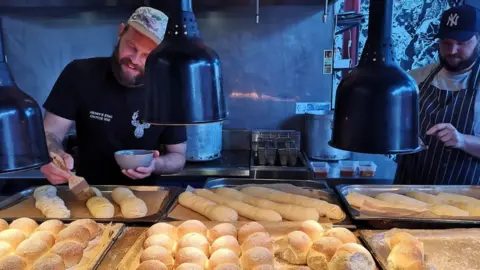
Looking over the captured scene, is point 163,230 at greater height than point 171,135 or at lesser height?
lesser

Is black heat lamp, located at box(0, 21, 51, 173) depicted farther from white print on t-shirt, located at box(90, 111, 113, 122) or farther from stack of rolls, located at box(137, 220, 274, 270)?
white print on t-shirt, located at box(90, 111, 113, 122)

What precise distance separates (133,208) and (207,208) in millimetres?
319

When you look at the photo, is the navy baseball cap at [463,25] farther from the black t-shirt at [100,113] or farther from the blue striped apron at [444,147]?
the black t-shirt at [100,113]

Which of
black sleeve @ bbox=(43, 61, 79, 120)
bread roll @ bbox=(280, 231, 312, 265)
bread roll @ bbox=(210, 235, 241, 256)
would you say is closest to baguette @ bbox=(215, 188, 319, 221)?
bread roll @ bbox=(280, 231, 312, 265)

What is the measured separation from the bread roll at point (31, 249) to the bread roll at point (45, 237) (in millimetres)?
18

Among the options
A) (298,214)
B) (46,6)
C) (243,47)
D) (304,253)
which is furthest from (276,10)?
(304,253)

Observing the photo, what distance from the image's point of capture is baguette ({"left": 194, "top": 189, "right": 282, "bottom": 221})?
5.63 feet

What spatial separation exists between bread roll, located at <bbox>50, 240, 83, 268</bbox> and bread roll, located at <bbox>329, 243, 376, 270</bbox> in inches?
33.3

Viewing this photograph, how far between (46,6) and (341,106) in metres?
3.58

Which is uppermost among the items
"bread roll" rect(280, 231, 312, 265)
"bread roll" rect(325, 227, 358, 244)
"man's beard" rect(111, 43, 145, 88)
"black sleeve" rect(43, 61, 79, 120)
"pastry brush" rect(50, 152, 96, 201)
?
"man's beard" rect(111, 43, 145, 88)

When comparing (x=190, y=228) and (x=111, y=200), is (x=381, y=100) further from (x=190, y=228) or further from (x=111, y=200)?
(x=111, y=200)

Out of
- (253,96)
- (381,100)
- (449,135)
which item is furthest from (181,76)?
(253,96)

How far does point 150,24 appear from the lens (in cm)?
194

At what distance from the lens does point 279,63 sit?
3.81 meters
